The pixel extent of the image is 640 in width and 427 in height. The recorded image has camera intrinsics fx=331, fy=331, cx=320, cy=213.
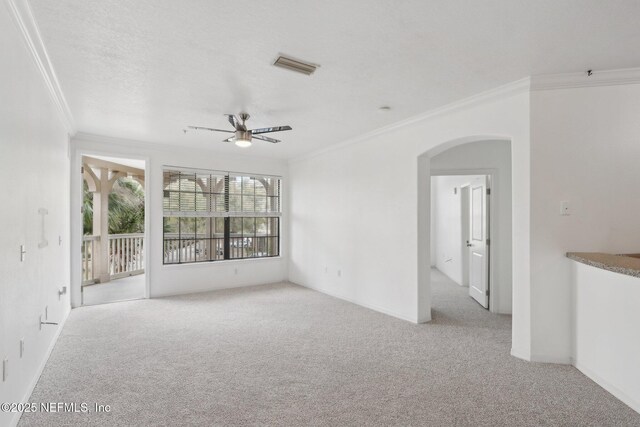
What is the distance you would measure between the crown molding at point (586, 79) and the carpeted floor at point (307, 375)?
247 cm

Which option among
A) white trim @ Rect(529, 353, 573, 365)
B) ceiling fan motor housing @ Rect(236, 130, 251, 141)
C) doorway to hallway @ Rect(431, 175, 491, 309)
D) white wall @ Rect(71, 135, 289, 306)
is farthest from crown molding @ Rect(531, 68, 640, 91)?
white wall @ Rect(71, 135, 289, 306)

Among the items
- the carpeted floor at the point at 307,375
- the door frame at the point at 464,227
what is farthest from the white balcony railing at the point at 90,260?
the door frame at the point at 464,227

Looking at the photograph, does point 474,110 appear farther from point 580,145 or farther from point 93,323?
point 93,323

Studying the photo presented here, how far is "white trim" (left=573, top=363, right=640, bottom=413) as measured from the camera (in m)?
2.28

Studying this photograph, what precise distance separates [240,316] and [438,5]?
397 cm

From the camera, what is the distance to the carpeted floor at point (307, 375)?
7.24 feet

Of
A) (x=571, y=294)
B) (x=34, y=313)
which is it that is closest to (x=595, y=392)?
(x=571, y=294)

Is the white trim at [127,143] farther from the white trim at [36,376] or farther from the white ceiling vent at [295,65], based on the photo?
the white ceiling vent at [295,65]

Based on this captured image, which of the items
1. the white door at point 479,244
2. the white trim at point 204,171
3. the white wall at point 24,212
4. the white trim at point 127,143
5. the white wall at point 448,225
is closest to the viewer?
the white wall at point 24,212

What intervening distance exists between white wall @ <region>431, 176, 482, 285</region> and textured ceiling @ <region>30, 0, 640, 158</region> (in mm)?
3693

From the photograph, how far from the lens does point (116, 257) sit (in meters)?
7.17

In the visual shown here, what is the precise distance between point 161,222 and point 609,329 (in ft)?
19.1

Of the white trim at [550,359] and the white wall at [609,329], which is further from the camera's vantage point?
the white trim at [550,359]

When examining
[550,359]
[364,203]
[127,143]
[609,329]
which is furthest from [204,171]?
[609,329]
